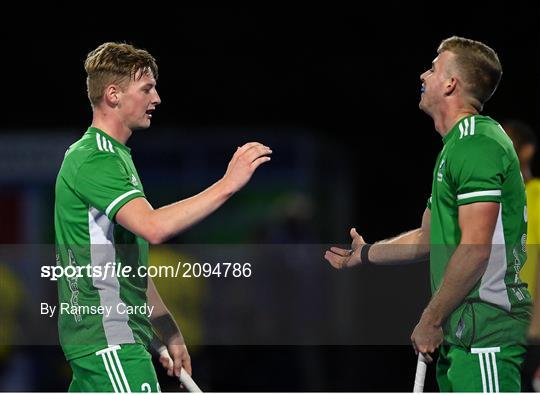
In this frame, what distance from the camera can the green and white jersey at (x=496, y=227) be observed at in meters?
4.51

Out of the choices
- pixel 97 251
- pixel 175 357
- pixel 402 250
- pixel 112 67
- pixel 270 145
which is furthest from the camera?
pixel 270 145

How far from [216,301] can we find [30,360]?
2.07 metres

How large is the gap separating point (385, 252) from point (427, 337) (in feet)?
2.96

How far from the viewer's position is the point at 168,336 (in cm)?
506

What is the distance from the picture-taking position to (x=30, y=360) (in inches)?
401

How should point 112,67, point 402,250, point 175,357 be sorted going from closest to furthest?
1. point 112,67
2. point 175,357
3. point 402,250

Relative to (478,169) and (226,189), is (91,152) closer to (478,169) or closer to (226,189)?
(226,189)

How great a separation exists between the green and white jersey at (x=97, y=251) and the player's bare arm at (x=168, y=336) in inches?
8.3

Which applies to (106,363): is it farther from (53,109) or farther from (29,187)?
(53,109)

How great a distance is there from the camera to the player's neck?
486 cm

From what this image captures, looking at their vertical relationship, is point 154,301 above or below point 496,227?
below

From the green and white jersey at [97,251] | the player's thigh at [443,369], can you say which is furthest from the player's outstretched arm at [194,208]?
the player's thigh at [443,369]

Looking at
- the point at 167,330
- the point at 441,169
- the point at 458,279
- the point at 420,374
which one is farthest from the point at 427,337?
the point at 167,330

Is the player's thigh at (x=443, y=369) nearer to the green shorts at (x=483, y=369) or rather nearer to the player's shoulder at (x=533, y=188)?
the green shorts at (x=483, y=369)
